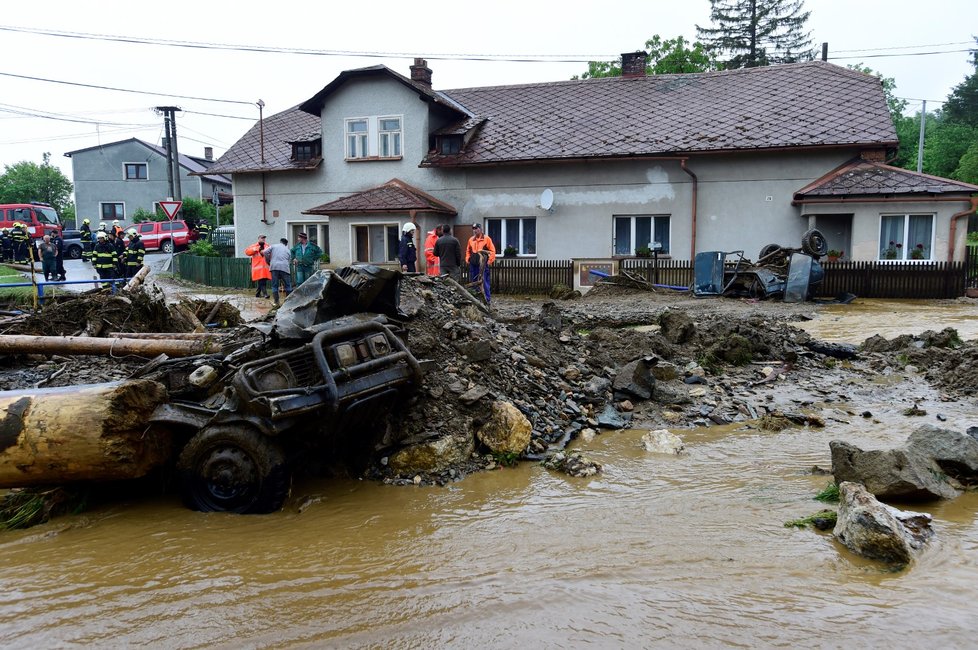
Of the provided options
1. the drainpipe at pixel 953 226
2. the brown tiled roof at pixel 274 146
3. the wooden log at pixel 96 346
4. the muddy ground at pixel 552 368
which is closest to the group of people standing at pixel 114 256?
the brown tiled roof at pixel 274 146

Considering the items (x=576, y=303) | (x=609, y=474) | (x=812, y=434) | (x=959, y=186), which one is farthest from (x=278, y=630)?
(x=959, y=186)

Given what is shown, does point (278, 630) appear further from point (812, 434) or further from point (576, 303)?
point (576, 303)

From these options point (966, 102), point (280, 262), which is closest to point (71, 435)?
point (280, 262)

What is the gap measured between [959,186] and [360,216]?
52.5 feet

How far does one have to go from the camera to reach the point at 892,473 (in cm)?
510

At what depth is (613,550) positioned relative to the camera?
4.64m

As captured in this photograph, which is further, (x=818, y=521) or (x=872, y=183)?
(x=872, y=183)

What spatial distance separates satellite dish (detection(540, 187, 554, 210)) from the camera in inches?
877

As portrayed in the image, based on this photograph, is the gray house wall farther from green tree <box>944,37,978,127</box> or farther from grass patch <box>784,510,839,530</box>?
green tree <box>944,37,978,127</box>

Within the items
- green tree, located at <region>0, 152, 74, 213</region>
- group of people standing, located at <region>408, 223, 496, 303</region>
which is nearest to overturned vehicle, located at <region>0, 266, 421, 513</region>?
group of people standing, located at <region>408, 223, 496, 303</region>

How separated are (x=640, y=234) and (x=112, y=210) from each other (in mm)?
39768

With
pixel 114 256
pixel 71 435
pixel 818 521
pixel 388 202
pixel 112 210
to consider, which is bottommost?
pixel 818 521

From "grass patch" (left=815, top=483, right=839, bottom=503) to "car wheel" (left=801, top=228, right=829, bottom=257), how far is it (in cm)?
1372

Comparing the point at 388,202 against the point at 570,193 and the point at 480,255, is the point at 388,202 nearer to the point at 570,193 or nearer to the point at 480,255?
the point at 570,193
